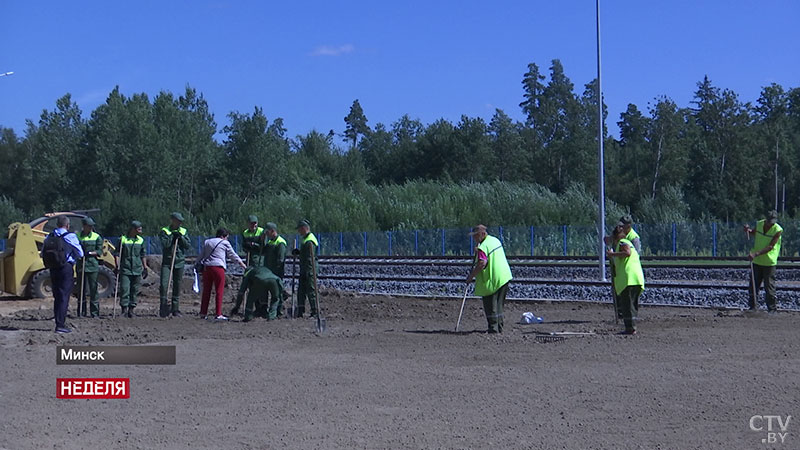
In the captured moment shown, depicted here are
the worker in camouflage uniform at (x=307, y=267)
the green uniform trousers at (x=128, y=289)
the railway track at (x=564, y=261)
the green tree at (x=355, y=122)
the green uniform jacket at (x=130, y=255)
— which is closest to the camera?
the worker in camouflage uniform at (x=307, y=267)

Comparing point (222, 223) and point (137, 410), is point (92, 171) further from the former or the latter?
point (137, 410)

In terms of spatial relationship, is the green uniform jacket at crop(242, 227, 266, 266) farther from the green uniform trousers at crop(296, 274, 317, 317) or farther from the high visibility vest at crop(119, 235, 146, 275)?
the high visibility vest at crop(119, 235, 146, 275)

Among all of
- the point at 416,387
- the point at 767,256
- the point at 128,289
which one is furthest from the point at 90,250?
the point at 767,256

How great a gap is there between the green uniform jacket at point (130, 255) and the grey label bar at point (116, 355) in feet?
15.2

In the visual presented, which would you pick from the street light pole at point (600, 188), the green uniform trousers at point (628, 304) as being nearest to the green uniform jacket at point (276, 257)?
the green uniform trousers at point (628, 304)

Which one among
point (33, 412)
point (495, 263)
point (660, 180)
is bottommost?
point (33, 412)

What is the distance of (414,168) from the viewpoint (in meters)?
85.5

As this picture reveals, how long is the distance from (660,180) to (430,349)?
210ft

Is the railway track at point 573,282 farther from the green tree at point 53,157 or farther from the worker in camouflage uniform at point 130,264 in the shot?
the green tree at point 53,157

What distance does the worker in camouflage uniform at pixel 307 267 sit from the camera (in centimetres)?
1549

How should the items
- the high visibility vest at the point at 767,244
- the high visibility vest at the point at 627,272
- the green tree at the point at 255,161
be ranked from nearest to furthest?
the high visibility vest at the point at 627,272
the high visibility vest at the point at 767,244
the green tree at the point at 255,161

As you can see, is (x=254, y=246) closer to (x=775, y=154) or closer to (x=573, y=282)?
(x=573, y=282)

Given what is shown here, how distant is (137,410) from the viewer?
820 cm

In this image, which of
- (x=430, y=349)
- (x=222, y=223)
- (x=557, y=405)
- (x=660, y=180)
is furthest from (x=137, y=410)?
(x=660, y=180)
